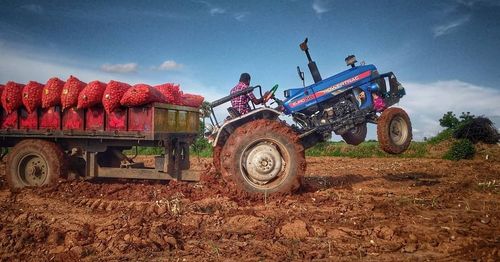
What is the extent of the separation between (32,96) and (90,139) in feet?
5.12

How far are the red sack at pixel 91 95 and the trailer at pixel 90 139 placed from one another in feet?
0.69

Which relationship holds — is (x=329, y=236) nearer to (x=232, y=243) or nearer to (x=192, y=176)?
(x=232, y=243)

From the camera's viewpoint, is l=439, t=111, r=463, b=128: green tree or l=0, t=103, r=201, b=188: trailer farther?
l=439, t=111, r=463, b=128: green tree

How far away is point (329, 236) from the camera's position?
4082mm

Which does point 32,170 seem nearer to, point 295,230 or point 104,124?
point 104,124

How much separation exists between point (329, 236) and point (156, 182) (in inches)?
203

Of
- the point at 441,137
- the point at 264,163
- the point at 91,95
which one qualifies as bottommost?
the point at 264,163

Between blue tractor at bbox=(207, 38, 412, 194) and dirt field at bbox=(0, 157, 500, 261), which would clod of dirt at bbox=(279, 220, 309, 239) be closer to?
dirt field at bbox=(0, 157, 500, 261)

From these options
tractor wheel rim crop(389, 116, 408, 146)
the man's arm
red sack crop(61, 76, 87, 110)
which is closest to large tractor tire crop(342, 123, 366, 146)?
tractor wheel rim crop(389, 116, 408, 146)

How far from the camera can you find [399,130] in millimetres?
6359

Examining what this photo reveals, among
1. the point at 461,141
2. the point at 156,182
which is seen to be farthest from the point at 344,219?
the point at 461,141

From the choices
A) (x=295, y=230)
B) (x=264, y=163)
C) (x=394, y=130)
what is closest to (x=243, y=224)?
(x=295, y=230)

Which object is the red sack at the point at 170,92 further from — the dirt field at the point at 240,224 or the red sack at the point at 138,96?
the dirt field at the point at 240,224

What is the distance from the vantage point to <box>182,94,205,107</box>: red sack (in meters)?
7.89
